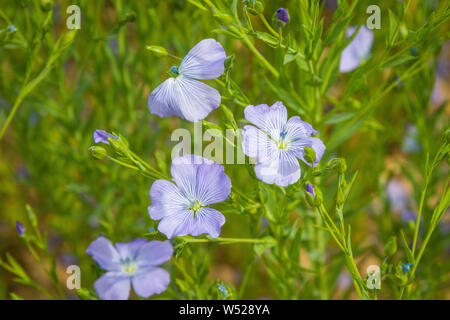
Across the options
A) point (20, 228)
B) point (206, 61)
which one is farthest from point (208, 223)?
point (20, 228)

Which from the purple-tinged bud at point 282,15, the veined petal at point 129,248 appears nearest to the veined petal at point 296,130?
the purple-tinged bud at point 282,15

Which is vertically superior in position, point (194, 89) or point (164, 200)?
point (194, 89)

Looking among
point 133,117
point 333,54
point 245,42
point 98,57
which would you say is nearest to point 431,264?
point 333,54

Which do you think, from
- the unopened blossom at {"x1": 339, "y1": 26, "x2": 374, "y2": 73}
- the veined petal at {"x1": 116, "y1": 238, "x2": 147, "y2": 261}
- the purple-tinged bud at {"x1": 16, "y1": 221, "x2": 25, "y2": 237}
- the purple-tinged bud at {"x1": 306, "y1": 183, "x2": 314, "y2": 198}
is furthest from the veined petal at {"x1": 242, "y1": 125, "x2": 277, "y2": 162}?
the purple-tinged bud at {"x1": 16, "y1": 221, "x2": 25, "y2": 237}

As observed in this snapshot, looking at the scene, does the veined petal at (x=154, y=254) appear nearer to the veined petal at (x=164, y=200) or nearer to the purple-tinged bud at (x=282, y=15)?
the veined petal at (x=164, y=200)

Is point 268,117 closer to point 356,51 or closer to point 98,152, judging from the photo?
point 98,152

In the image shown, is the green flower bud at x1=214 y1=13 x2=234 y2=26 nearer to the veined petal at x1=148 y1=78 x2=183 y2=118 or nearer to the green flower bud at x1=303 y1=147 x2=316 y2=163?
the veined petal at x1=148 y1=78 x2=183 y2=118

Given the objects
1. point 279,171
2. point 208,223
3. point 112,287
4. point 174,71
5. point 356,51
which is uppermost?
point 356,51
